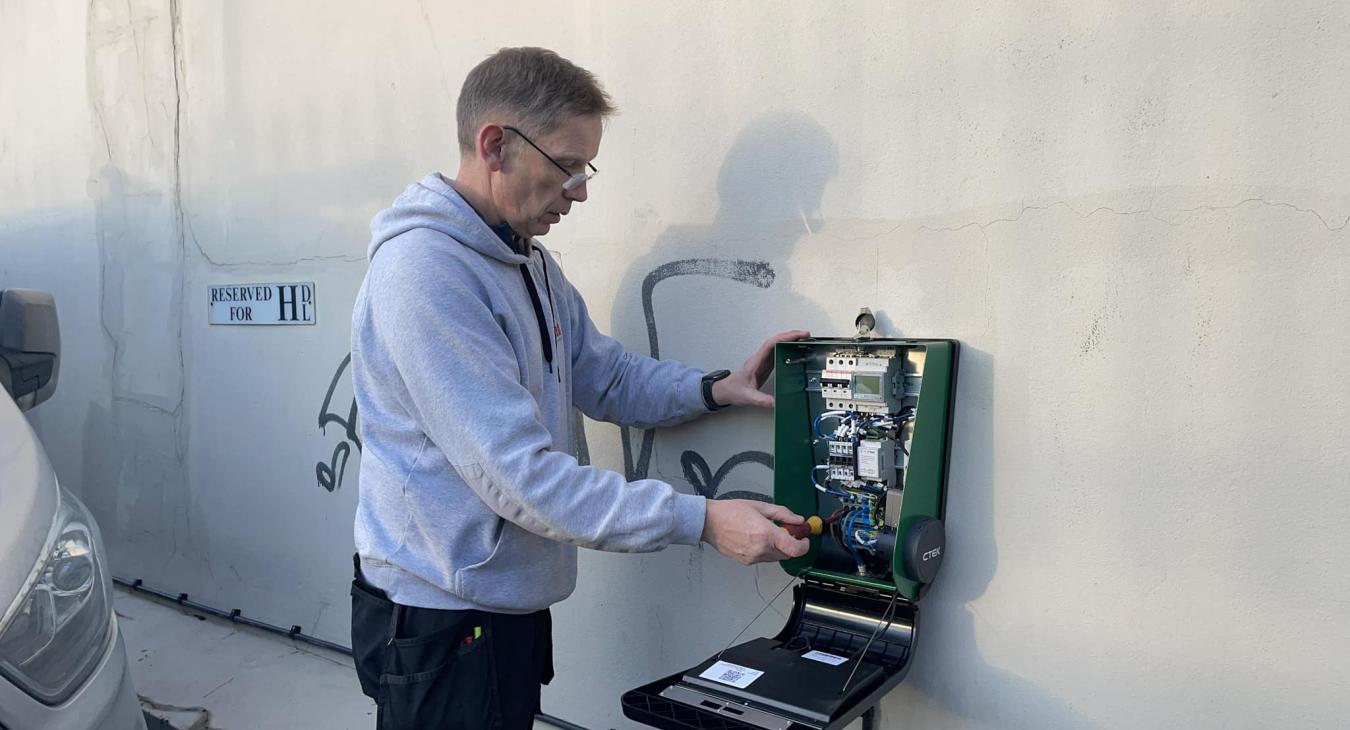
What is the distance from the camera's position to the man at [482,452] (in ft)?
5.89

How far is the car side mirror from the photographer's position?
3109 millimetres

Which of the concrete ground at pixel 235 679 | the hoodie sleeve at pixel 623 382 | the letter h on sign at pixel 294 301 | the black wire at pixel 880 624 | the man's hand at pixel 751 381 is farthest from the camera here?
the letter h on sign at pixel 294 301

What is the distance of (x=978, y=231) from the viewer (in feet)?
6.90

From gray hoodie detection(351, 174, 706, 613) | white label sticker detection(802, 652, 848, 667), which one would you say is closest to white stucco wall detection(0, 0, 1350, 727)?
white label sticker detection(802, 652, 848, 667)

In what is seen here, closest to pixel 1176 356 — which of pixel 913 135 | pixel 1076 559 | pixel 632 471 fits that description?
pixel 1076 559

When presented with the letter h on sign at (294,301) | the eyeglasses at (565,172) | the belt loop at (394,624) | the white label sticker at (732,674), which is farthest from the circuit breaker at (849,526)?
the letter h on sign at (294,301)

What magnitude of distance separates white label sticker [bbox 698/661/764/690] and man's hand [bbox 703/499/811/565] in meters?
0.26

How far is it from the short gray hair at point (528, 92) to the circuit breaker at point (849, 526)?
0.77m

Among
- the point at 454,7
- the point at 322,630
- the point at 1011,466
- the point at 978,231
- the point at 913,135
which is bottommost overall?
the point at 322,630

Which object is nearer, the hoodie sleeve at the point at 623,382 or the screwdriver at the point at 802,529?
the screwdriver at the point at 802,529

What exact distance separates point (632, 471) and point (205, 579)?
269cm

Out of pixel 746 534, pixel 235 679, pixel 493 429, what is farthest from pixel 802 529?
pixel 235 679

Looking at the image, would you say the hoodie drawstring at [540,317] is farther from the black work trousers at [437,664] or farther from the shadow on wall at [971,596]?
the shadow on wall at [971,596]

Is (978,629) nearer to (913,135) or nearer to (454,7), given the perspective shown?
(913,135)
